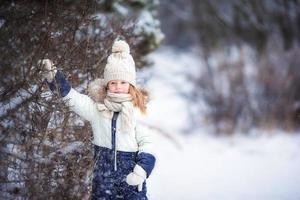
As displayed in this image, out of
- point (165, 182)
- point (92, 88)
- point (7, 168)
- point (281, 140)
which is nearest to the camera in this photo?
point (7, 168)

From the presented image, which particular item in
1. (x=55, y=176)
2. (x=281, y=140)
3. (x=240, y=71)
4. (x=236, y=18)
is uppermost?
(x=236, y=18)

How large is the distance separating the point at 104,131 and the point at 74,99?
32cm

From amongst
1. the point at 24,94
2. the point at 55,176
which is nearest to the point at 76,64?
the point at 24,94

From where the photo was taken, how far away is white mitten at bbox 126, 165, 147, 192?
143 inches

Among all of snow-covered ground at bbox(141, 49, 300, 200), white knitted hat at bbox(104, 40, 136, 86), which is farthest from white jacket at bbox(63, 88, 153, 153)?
snow-covered ground at bbox(141, 49, 300, 200)

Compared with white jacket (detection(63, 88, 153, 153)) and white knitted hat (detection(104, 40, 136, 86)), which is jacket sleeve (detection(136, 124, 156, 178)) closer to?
white jacket (detection(63, 88, 153, 153))

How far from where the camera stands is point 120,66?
3.82 meters

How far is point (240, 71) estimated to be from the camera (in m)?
10.2

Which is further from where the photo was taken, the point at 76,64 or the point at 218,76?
the point at 218,76

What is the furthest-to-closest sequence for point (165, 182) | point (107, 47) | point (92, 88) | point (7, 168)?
point (165, 182)
point (107, 47)
point (92, 88)
point (7, 168)

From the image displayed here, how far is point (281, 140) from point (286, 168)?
6.59 ft

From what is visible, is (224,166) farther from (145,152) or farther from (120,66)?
(120,66)

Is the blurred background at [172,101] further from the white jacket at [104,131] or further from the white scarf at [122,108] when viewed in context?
the white scarf at [122,108]

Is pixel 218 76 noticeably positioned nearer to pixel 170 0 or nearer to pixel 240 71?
pixel 240 71
